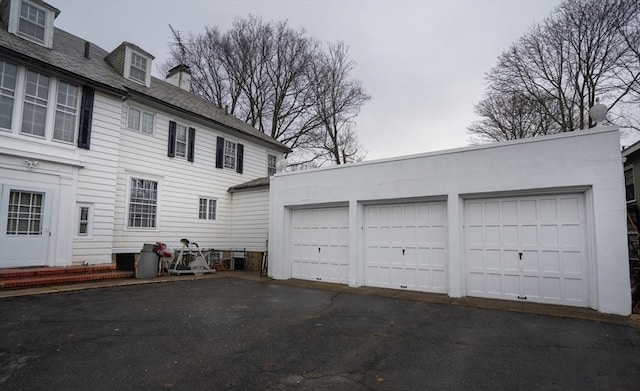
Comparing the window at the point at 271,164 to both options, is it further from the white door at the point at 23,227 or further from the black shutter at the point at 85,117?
the white door at the point at 23,227

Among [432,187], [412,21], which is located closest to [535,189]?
[432,187]

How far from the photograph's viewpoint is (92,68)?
35.4 feet

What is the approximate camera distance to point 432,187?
8195mm

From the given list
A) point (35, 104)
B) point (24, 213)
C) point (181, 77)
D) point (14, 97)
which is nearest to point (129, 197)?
point (24, 213)

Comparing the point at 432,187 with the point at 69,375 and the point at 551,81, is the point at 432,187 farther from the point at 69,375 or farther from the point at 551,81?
the point at 551,81

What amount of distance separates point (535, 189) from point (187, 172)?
38.0 ft

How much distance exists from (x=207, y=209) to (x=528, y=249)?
11400 millimetres

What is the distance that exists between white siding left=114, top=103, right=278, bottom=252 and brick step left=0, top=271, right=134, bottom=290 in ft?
4.30

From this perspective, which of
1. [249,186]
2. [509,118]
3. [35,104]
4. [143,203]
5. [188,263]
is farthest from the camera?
[509,118]

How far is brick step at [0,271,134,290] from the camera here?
788 centimetres

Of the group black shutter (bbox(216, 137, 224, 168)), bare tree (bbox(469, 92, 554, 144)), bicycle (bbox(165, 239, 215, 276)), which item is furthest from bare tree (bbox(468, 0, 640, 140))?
bicycle (bbox(165, 239, 215, 276))

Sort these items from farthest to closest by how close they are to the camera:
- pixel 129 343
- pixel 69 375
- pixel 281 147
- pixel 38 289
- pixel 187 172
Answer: pixel 281 147 < pixel 187 172 < pixel 38 289 < pixel 129 343 < pixel 69 375

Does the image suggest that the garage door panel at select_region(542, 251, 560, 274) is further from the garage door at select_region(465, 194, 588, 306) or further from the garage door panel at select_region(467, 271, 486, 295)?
the garage door panel at select_region(467, 271, 486, 295)

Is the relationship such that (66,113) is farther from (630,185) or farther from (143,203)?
(630,185)
